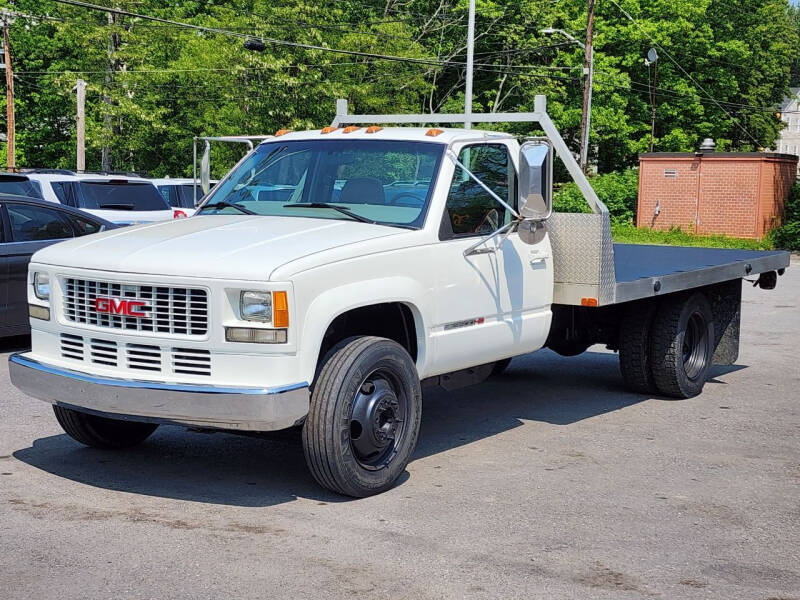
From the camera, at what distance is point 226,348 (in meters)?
5.96

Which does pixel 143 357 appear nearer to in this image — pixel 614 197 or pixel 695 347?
pixel 695 347

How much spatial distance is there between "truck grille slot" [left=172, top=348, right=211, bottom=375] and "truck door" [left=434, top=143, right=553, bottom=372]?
157 centimetres

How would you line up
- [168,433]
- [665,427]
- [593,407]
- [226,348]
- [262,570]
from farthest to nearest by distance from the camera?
[593,407] → [665,427] → [168,433] → [226,348] → [262,570]

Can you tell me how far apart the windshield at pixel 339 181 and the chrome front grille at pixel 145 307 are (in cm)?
140

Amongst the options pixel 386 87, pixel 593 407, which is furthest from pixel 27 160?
pixel 593 407

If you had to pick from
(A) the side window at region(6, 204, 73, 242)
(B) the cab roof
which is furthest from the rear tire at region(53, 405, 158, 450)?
(A) the side window at region(6, 204, 73, 242)

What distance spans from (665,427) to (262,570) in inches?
173

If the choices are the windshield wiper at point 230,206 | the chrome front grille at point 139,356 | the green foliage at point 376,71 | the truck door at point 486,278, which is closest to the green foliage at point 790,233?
the green foliage at point 376,71

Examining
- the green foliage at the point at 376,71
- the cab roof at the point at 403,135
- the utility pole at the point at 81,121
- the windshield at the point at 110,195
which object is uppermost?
the green foliage at the point at 376,71

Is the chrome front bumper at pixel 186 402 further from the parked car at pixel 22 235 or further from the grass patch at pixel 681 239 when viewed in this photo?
the grass patch at pixel 681 239

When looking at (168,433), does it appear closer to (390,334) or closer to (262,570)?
(390,334)

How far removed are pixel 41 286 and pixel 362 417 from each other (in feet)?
6.74

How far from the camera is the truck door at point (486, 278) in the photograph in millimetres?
7125

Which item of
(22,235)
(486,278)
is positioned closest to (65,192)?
(22,235)
